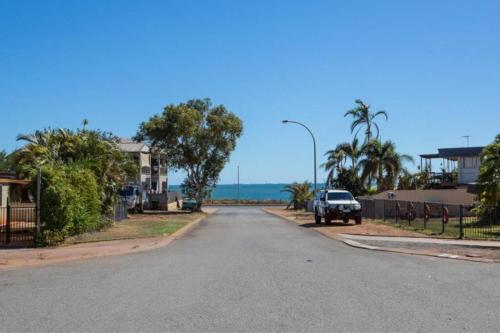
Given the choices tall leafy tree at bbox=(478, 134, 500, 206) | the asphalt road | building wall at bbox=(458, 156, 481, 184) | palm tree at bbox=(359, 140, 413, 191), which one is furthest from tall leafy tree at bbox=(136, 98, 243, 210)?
the asphalt road

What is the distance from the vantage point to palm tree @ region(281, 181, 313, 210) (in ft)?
222

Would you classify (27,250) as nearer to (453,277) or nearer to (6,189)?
(453,277)

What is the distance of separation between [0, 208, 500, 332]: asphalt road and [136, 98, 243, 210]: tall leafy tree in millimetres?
37578

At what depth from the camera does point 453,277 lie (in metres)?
12.6

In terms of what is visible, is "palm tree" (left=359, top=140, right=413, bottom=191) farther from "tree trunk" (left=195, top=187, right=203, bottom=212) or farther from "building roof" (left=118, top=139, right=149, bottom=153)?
Answer: "building roof" (left=118, top=139, right=149, bottom=153)

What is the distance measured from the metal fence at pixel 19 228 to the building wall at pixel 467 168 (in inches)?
1408

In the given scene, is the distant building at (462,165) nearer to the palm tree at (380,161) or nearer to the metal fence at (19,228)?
the palm tree at (380,161)

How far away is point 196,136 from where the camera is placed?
54.9 m

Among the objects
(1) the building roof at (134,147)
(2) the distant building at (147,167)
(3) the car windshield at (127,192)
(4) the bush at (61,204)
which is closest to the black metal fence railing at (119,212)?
(3) the car windshield at (127,192)

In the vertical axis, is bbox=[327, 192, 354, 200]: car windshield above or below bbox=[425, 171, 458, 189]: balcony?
below

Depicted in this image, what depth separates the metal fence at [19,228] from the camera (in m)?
20.1

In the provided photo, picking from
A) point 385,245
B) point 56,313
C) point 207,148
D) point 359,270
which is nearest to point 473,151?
point 207,148

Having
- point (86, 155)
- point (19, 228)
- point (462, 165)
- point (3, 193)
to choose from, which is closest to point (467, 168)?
point (462, 165)

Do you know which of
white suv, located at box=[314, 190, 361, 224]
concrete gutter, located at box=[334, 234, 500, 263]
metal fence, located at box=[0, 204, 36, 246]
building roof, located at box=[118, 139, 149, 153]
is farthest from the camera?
building roof, located at box=[118, 139, 149, 153]
